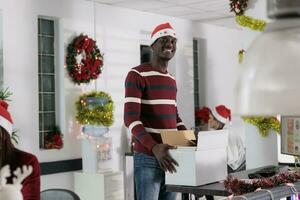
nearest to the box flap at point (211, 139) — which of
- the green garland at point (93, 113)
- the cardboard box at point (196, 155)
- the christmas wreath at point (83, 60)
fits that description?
the cardboard box at point (196, 155)

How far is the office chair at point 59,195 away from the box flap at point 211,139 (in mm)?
883

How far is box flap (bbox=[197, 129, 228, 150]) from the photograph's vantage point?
3.42 metres

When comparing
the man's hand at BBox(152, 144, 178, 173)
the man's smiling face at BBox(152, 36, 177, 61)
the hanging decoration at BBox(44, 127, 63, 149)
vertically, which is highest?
the man's smiling face at BBox(152, 36, 177, 61)

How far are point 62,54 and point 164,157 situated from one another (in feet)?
12.5

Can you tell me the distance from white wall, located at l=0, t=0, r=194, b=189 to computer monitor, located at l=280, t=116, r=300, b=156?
3.32 m

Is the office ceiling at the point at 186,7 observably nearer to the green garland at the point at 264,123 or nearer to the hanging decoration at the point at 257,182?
the green garland at the point at 264,123

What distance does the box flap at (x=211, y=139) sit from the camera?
3424mm

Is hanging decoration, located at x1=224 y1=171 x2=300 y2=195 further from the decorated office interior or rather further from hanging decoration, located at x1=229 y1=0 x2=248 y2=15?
hanging decoration, located at x1=229 y1=0 x2=248 y2=15

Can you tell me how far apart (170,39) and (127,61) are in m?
4.03

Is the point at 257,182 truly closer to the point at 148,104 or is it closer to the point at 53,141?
the point at 148,104

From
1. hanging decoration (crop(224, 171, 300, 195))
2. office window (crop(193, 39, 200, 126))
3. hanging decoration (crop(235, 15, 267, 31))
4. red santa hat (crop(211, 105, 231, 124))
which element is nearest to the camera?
hanging decoration (crop(224, 171, 300, 195))

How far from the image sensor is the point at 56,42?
23.0 feet

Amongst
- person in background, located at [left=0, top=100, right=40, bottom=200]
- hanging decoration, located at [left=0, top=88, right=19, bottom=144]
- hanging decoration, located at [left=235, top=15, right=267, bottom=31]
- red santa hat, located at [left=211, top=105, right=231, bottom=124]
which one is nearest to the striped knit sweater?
person in background, located at [left=0, top=100, right=40, bottom=200]

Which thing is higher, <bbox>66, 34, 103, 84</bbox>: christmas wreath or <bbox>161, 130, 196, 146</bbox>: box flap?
<bbox>66, 34, 103, 84</bbox>: christmas wreath
